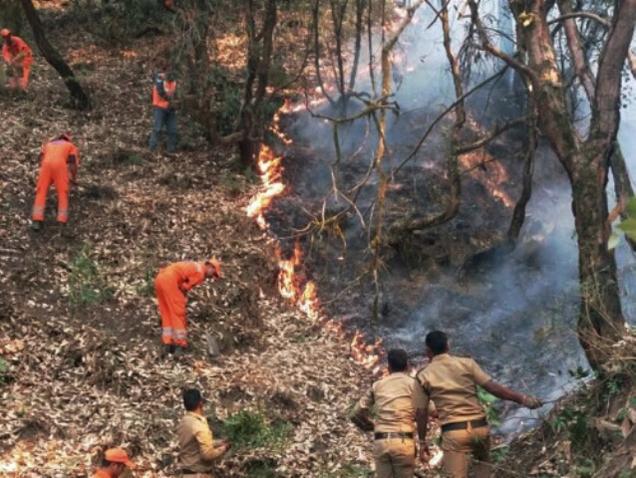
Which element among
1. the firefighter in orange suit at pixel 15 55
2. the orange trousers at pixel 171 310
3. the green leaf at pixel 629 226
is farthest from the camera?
the firefighter in orange suit at pixel 15 55

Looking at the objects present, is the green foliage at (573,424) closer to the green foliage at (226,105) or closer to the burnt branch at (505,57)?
the burnt branch at (505,57)

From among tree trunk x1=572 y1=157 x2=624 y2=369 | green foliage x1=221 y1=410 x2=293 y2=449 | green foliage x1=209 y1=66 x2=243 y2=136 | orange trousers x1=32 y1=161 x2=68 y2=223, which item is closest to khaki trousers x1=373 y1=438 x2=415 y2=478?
tree trunk x1=572 y1=157 x2=624 y2=369

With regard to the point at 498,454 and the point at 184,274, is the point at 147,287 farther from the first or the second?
the point at 498,454

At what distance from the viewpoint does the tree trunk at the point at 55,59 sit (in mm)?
15766

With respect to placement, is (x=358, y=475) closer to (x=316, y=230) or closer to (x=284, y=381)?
(x=284, y=381)

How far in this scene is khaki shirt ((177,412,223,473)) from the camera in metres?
6.67

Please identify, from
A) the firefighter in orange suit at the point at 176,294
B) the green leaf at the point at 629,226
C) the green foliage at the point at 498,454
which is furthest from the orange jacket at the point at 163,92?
the green leaf at the point at 629,226

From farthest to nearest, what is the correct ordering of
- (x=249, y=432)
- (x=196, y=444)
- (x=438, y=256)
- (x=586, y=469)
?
1. (x=438, y=256)
2. (x=249, y=432)
3. (x=196, y=444)
4. (x=586, y=469)

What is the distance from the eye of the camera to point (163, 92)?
15055mm

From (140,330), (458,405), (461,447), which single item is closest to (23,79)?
(140,330)

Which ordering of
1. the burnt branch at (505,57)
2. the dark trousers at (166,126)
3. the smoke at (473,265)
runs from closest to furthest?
the burnt branch at (505,57) < the smoke at (473,265) < the dark trousers at (166,126)

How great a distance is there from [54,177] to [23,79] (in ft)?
21.1

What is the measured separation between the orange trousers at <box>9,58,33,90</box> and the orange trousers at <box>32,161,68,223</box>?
19.9 ft

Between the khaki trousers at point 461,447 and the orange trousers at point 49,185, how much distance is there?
7694 mm
